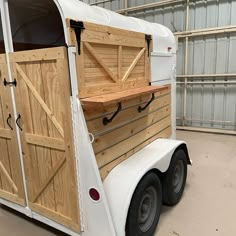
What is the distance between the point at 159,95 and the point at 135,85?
1.94ft

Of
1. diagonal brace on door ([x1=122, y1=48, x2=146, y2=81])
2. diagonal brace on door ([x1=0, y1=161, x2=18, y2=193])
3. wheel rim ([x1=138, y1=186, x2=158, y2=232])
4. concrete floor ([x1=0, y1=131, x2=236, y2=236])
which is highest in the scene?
diagonal brace on door ([x1=122, y1=48, x2=146, y2=81])

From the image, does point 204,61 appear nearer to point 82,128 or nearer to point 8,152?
point 82,128

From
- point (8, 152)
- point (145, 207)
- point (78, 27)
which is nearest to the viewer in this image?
point (78, 27)

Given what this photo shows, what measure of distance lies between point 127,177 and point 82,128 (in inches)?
22.9

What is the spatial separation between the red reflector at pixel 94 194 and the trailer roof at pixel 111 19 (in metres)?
1.20

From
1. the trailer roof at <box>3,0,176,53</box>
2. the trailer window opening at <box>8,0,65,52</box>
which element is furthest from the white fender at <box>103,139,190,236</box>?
the trailer window opening at <box>8,0,65,52</box>

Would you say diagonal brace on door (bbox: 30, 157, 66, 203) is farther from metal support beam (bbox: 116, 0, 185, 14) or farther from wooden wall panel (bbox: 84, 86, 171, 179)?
metal support beam (bbox: 116, 0, 185, 14)

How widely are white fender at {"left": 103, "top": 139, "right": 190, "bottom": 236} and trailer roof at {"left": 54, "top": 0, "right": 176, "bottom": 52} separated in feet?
3.95

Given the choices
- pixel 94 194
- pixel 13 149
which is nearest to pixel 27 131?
pixel 13 149

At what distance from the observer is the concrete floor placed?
2115 millimetres

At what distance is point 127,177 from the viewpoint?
5.98 ft

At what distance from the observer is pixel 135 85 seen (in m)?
2.31

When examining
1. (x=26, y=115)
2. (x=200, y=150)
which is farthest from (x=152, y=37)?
(x=200, y=150)

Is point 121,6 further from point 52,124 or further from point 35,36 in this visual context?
point 52,124
